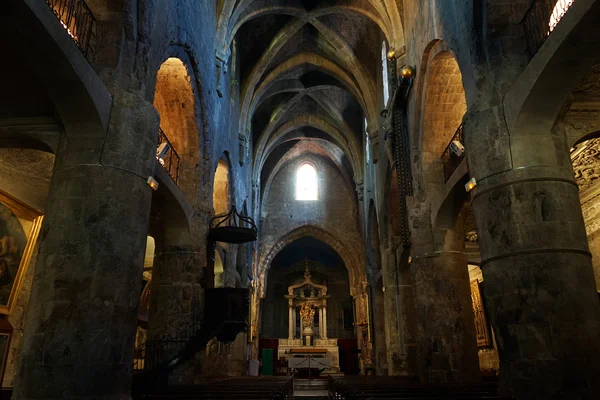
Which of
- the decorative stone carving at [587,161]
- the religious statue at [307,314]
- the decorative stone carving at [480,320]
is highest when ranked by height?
the decorative stone carving at [587,161]

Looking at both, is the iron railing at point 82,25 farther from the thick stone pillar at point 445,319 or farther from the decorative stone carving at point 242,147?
the decorative stone carving at point 242,147

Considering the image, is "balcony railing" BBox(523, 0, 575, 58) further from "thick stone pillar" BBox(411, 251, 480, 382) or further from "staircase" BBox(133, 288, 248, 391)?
"staircase" BBox(133, 288, 248, 391)

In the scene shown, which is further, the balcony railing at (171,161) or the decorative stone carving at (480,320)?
the decorative stone carving at (480,320)

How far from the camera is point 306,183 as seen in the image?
29.9 metres

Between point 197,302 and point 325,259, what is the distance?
23.0 metres

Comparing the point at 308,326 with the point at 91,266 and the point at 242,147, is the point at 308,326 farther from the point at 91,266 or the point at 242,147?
the point at 91,266

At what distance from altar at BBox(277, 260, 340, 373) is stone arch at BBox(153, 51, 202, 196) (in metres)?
15.8

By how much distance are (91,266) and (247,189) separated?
15.4 metres

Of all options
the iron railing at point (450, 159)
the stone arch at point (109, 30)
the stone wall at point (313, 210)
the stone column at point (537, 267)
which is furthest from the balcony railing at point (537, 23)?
the stone wall at point (313, 210)

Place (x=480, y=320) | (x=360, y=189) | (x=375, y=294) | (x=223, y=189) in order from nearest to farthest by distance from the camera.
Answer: (x=223, y=189) < (x=480, y=320) < (x=375, y=294) < (x=360, y=189)

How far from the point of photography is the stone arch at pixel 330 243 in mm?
26656

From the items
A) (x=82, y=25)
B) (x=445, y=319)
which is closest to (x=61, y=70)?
(x=82, y=25)

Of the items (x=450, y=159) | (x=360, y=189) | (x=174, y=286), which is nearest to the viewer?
(x=174, y=286)

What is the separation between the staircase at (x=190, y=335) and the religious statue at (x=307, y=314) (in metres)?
18.5
